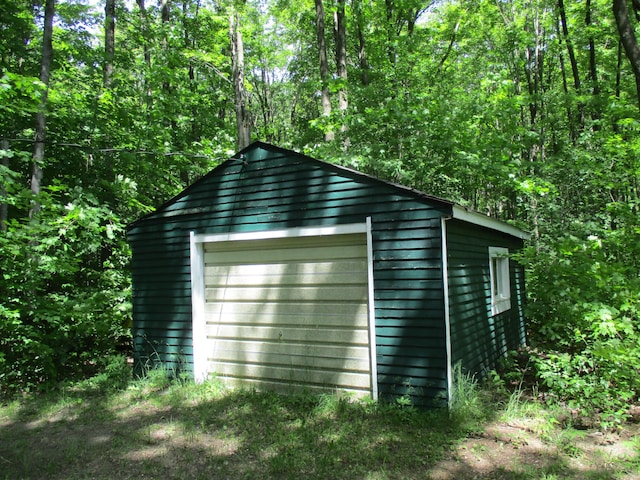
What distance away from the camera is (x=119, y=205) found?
394 inches

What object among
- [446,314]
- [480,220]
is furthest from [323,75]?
[446,314]

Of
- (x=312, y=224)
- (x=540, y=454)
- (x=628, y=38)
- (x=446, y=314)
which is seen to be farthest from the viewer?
(x=628, y=38)

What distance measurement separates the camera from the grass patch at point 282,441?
3.77 m

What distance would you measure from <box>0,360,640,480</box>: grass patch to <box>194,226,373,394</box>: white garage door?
15.3 inches

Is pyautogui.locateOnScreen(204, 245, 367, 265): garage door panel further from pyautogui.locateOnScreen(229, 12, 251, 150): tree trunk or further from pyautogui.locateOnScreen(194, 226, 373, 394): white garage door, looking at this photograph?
pyautogui.locateOnScreen(229, 12, 251, 150): tree trunk

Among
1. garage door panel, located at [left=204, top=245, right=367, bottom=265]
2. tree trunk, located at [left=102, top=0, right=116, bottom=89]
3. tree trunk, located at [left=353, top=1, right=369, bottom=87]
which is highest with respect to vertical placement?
tree trunk, located at [left=353, top=1, right=369, bottom=87]

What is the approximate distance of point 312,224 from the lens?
558 cm

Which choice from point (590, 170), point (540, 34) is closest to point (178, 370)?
point (590, 170)

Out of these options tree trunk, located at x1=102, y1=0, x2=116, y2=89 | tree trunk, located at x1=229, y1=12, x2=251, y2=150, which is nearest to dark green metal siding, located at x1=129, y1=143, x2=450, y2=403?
tree trunk, located at x1=229, y1=12, x2=251, y2=150

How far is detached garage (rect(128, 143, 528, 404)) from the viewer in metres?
4.86

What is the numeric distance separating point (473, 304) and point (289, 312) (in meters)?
2.60

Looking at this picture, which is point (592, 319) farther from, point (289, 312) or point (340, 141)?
point (340, 141)

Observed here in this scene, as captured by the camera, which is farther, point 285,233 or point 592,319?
point 285,233

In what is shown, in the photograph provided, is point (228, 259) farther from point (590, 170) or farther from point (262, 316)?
point (590, 170)
